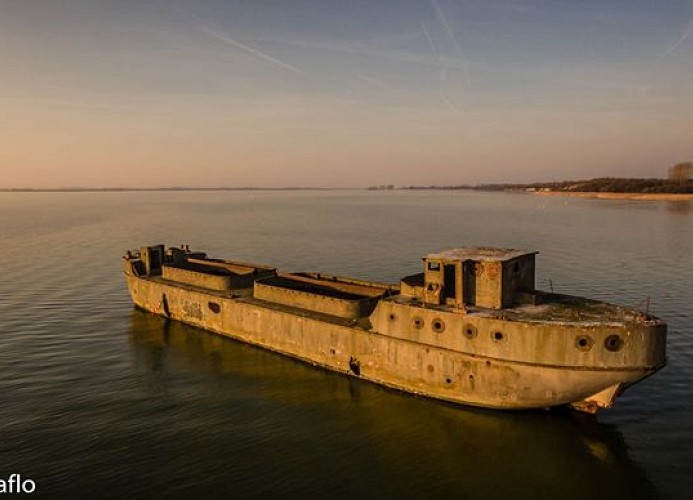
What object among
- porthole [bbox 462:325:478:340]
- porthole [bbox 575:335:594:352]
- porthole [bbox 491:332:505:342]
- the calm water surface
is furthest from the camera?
porthole [bbox 462:325:478:340]

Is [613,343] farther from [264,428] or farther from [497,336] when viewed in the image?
[264,428]

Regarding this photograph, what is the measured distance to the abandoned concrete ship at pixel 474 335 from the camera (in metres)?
18.3

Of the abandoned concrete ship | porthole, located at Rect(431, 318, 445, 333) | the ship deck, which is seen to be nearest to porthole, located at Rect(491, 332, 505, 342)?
the abandoned concrete ship

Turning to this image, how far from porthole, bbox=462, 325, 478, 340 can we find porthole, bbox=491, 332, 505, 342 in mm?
731

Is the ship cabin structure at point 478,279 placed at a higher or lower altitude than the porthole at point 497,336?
higher

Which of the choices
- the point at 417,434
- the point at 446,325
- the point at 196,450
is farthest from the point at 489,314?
the point at 196,450

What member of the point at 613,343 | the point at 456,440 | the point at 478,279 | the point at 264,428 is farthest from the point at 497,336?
the point at 264,428

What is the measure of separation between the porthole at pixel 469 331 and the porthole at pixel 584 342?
3.93 m

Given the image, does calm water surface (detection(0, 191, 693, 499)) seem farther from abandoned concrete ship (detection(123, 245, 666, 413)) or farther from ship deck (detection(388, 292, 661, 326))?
ship deck (detection(388, 292, 661, 326))

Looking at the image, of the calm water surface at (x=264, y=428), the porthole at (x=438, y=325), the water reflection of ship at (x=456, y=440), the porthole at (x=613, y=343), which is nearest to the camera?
the water reflection of ship at (x=456, y=440)

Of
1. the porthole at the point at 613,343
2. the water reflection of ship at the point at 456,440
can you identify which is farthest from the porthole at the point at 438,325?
the porthole at the point at 613,343

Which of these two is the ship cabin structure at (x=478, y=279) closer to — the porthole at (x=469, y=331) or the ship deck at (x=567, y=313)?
the ship deck at (x=567, y=313)

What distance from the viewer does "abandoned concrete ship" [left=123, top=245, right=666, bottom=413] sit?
18266mm

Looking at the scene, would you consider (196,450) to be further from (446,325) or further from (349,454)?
(446,325)
